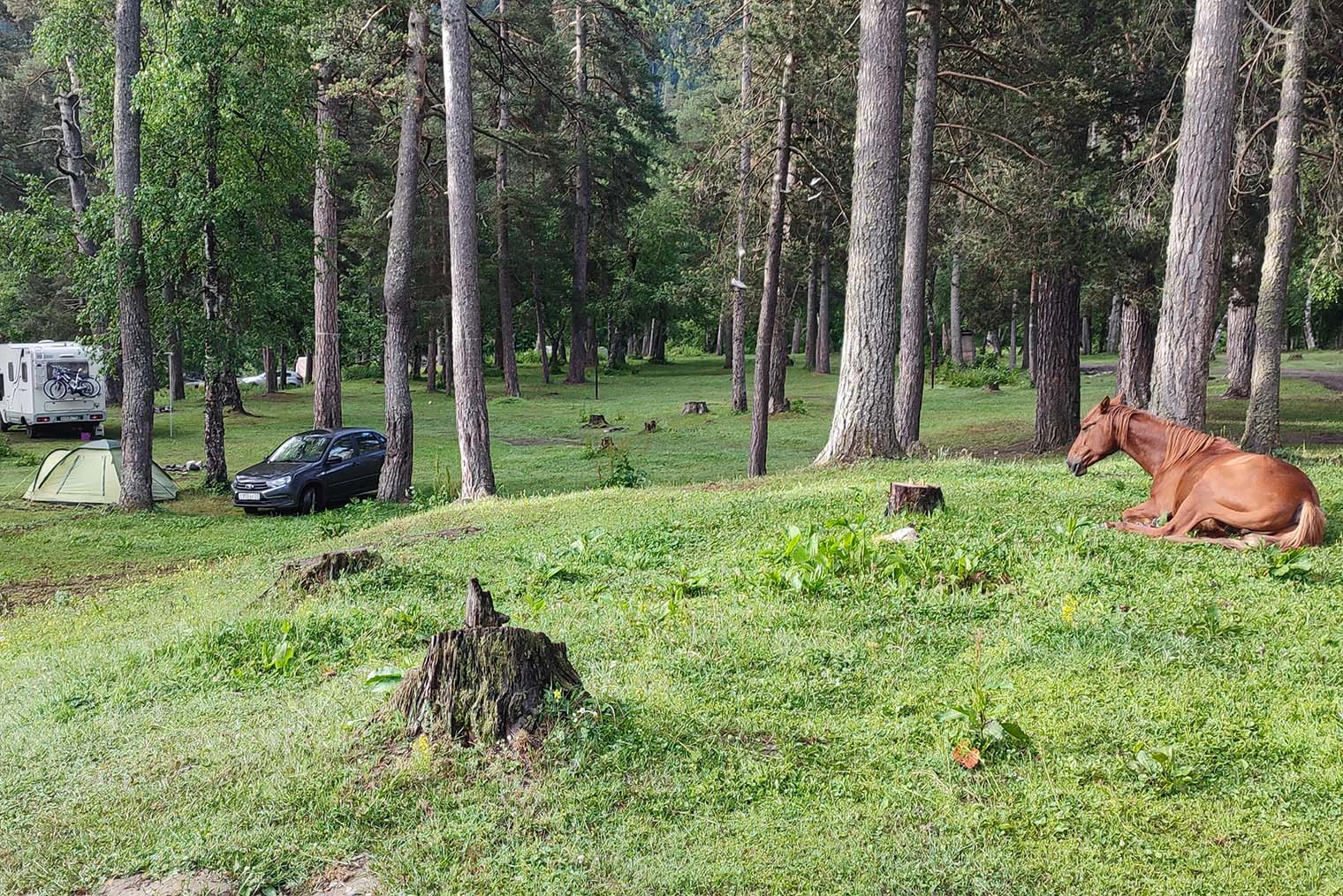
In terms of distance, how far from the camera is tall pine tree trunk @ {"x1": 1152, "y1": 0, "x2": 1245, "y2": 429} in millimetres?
11336

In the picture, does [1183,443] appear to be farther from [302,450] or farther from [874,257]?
[302,450]

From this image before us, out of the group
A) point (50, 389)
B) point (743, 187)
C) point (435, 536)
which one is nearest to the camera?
point (435, 536)

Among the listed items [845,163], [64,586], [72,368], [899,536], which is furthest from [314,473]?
[72,368]

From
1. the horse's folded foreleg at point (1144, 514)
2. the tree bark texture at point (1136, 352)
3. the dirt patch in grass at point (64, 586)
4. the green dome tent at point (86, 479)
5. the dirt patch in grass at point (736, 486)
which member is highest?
the tree bark texture at point (1136, 352)

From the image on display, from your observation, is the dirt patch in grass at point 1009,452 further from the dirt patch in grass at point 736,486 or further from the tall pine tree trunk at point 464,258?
the tall pine tree trunk at point 464,258

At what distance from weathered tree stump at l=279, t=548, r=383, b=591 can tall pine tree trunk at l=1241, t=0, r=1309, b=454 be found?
13.4 meters

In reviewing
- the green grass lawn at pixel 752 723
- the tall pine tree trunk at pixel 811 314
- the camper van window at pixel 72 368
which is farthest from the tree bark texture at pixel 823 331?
the green grass lawn at pixel 752 723

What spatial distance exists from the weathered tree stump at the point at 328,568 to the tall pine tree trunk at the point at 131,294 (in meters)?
11.6

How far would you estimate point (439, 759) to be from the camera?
4664 mm

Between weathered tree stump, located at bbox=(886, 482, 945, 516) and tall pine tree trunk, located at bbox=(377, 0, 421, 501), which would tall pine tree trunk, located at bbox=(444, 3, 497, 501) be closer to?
tall pine tree trunk, located at bbox=(377, 0, 421, 501)

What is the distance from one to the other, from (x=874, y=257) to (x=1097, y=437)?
228 inches

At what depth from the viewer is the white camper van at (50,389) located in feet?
97.2

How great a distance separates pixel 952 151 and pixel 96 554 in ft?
55.2

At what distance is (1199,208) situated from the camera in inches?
453
